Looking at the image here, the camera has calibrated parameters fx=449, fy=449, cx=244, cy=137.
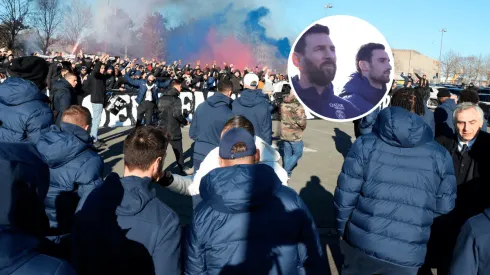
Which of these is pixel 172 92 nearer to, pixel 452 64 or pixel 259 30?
pixel 259 30

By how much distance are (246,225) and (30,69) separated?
13.7 ft

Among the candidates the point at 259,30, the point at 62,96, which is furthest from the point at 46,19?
the point at 62,96

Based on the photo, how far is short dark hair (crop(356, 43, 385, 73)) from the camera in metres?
4.17

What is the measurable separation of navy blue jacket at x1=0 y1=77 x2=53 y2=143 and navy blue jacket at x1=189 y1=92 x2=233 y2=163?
180 cm

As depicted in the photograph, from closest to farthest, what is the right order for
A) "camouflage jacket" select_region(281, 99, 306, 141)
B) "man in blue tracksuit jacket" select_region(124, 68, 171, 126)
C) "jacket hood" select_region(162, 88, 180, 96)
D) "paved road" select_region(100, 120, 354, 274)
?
"paved road" select_region(100, 120, 354, 274) → "camouflage jacket" select_region(281, 99, 306, 141) → "jacket hood" select_region(162, 88, 180, 96) → "man in blue tracksuit jacket" select_region(124, 68, 171, 126)

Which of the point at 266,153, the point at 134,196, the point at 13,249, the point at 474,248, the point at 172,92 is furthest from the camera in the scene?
the point at 172,92

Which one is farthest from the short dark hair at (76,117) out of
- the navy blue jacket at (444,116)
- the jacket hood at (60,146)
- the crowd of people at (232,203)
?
the navy blue jacket at (444,116)

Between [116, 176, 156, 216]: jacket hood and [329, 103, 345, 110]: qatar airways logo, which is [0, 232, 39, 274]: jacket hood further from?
[329, 103, 345, 110]: qatar airways logo

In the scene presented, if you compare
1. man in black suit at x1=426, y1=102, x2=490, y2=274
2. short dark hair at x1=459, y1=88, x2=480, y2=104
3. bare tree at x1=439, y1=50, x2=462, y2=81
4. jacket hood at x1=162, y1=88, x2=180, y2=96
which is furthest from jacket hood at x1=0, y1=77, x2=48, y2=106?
bare tree at x1=439, y1=50, x2=462, y2=81

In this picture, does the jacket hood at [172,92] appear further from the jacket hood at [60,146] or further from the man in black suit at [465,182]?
the man in black suit at [465,182]

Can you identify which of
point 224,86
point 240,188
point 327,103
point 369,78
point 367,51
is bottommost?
point 240,188

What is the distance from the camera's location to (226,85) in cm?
573

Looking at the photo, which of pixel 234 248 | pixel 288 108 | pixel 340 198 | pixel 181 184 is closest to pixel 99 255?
pixel 234 248

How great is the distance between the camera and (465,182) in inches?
144
